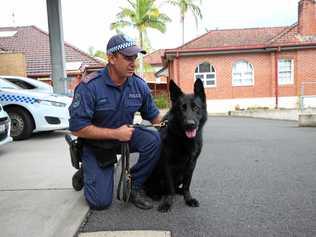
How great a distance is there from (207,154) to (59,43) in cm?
524

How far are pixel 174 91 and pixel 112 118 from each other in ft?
2.06

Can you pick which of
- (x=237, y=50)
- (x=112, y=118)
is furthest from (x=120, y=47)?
(x=237, y=50)

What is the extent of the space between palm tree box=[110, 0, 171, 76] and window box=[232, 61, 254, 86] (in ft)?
19.4

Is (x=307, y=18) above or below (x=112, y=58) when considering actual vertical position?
above

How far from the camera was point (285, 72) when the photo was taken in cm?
2420

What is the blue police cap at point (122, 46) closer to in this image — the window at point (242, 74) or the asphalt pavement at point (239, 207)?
the asphalt pavement at point (239, 207)

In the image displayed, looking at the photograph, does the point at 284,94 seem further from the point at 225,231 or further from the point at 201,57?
the point at 225,231

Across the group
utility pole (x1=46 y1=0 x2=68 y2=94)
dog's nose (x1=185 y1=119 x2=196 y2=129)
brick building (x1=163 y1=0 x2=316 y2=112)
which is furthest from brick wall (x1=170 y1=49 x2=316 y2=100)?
dog's nose (x1=185 y1=119 x2=196 y2=129)

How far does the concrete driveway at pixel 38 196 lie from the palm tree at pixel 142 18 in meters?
20.9

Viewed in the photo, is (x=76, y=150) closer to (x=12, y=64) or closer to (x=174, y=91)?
(x=174, y=91)

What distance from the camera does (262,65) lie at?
949 inches

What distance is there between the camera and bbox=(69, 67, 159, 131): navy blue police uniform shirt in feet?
11.2

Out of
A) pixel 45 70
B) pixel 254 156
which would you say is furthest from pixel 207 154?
pixel 45 70

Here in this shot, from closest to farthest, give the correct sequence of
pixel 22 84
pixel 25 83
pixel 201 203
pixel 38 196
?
pixel 201 203 < pixel 38 196 < pixel 22 84 < pixel 25 83
